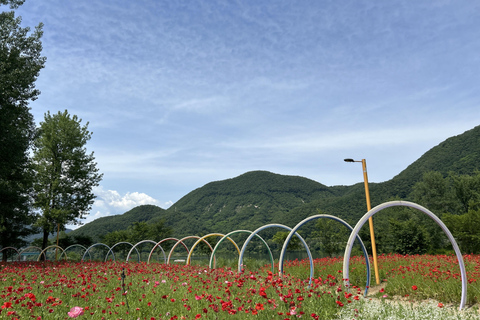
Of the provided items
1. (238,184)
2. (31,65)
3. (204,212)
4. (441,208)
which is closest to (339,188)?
(238,184)

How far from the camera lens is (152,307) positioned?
5945mm

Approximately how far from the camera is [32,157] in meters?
26.7

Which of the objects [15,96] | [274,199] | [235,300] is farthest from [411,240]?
[274,199]

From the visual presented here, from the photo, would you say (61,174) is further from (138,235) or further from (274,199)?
(274,199)

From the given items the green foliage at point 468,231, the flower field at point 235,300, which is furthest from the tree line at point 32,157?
the green foliage at point 468,231

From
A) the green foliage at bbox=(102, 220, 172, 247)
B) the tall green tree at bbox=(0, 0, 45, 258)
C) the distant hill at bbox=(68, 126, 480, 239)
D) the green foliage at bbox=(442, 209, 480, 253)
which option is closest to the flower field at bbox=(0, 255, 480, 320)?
the tall green tree at bbox=(0, 0, 45, 258)

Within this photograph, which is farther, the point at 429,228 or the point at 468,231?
the point at 429,228

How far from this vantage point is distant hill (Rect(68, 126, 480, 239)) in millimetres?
74419

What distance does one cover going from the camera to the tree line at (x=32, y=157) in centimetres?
1659

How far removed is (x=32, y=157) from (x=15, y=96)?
38.4ft

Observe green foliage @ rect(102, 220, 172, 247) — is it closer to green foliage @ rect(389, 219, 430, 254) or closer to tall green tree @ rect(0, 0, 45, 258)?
tall green tree @ rect(0, 0, 45, 258)

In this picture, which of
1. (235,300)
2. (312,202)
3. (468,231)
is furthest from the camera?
(312,202)

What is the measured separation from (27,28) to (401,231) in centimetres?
2693

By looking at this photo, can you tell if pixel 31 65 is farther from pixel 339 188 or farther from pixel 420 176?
pixel 339 188
